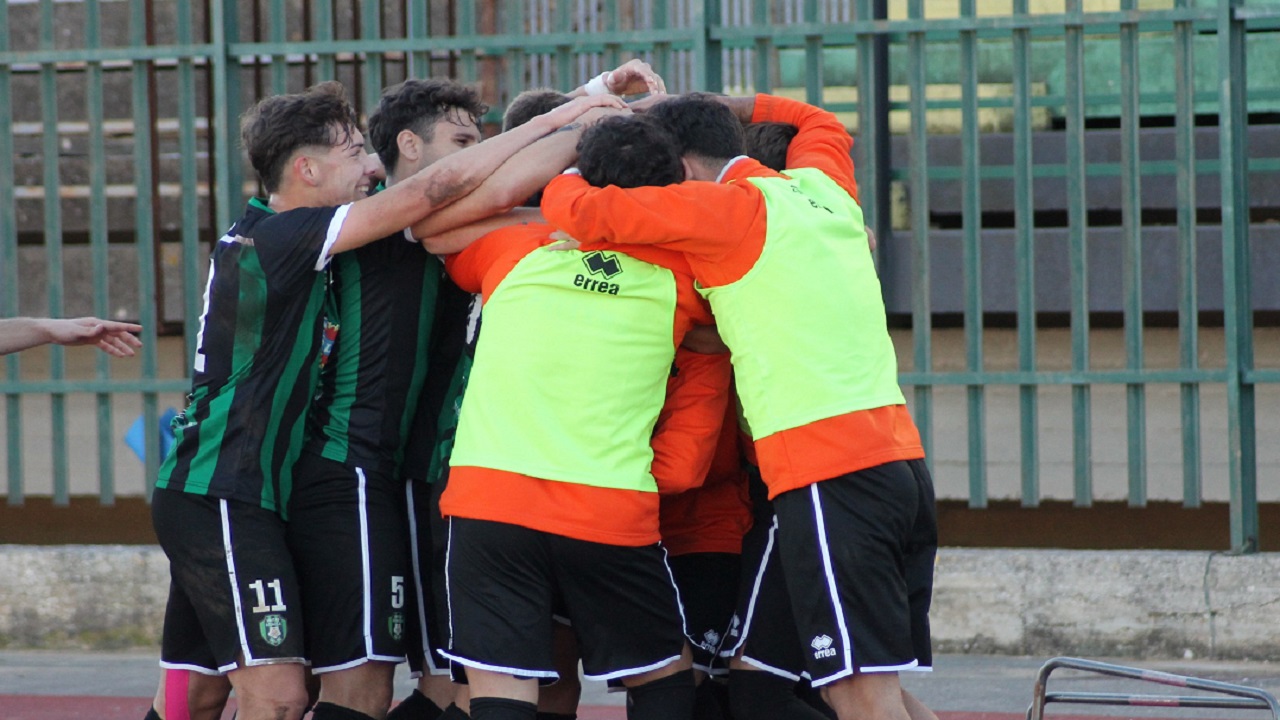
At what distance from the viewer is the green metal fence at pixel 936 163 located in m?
6.44

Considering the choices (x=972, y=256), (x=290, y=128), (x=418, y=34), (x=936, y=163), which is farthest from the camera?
(x=936, y=163)

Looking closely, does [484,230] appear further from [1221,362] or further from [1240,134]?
[1221,362]

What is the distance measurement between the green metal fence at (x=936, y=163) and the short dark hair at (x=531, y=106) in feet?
7.40

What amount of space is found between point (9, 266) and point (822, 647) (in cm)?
486

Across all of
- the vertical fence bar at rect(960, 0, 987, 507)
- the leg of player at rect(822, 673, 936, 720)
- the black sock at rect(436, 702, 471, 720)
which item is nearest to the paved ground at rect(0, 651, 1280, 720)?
the vertical fence bar at rect(960, 0, 987, 507)

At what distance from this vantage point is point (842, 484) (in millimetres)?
3709

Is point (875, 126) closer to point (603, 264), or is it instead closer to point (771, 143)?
point (771, 143)

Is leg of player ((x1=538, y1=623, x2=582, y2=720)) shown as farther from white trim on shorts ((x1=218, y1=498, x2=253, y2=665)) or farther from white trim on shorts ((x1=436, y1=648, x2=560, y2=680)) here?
white trim on shorts ((x1=218, y1=498, x2=253, y2=665))

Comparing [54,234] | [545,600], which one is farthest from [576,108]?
[54,234]

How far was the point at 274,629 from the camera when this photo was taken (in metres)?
3.92

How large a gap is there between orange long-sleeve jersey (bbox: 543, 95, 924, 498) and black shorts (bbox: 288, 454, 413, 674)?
952mm

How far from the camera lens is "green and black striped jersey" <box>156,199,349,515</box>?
13.1 ft

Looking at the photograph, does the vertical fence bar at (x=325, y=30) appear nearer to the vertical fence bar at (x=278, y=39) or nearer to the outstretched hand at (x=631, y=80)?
the vertical fence bar at (x=278, y=39)

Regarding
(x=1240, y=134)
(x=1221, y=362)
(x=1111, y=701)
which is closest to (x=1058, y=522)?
(x=1221, y=362)
